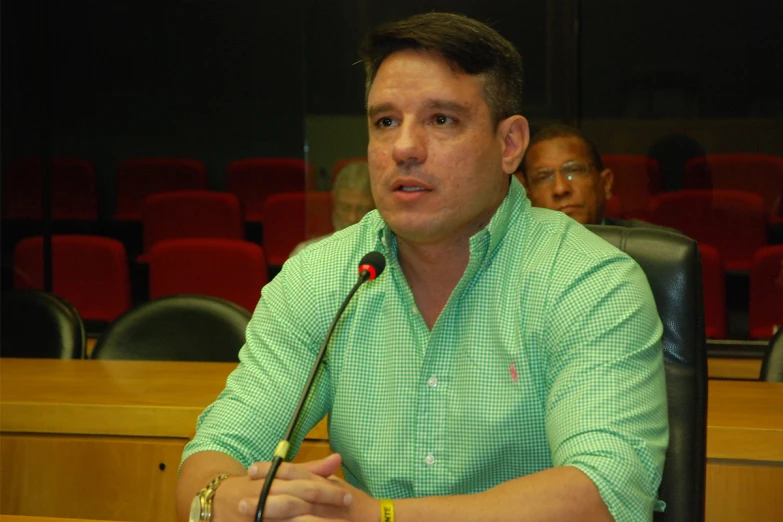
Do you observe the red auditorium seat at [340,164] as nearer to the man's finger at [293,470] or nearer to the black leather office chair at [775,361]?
the black leather office chair at [775,361]

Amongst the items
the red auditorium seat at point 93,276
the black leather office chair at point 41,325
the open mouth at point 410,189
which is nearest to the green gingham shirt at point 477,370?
the open mouth at point 410,189

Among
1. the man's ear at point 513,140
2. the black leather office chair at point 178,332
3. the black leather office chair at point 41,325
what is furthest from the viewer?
the black leather office chair at point 41,325

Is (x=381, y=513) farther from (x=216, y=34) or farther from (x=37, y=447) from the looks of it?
(x=216, y=34)

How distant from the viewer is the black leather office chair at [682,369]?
1.58m

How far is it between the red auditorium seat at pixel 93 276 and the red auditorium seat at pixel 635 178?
2338 millimetres

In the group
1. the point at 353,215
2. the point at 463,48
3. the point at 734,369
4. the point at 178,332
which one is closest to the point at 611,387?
the point at 463,48

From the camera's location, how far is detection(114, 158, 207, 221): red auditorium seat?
6.32 meters

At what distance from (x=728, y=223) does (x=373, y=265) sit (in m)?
3.34

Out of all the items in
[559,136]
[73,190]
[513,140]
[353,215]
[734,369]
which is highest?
[513,140]

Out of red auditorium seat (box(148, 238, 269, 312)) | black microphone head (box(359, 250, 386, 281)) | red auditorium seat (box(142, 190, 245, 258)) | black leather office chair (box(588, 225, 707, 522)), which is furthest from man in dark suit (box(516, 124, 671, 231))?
red auditorium seat (box(142, 190, 245, 258))

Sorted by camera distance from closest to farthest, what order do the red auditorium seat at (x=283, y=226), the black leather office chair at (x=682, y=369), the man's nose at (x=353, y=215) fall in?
the black leather office chair at (x=682, y=369) → the man's nose at (x=353, y=215) → the red auditorium seat at (x=283, y=226)

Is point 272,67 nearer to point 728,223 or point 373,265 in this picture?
point 728,223

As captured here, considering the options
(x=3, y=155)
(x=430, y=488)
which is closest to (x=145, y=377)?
(x=430, y=488)

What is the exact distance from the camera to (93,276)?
4957 mm
